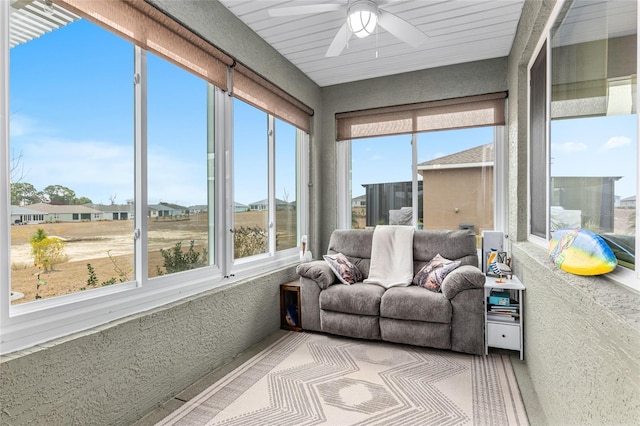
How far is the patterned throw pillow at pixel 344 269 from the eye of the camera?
3252 millimetres

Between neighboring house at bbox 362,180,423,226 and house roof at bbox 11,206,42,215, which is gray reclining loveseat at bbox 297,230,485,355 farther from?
house roof at bbox 11,206,42,215

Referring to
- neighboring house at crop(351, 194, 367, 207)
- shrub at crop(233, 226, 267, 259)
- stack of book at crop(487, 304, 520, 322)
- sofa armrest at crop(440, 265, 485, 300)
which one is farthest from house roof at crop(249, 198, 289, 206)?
stack of book at crop(487, 304, 520, 322)

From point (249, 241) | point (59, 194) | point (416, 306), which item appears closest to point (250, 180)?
point (249, 241)

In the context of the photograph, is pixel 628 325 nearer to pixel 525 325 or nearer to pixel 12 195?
pixel 525 325

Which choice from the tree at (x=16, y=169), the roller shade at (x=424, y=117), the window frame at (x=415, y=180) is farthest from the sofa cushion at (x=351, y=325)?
the tree at (x=16, y=169)

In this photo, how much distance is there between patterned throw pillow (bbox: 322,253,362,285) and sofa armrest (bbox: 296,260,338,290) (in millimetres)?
73

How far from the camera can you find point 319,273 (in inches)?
123

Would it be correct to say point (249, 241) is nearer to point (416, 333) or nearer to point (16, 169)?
point (416, 333)

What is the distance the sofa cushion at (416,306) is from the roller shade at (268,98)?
2070 mm

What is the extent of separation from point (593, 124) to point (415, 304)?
1.75 metres

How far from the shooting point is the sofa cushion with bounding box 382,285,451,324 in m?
2.68

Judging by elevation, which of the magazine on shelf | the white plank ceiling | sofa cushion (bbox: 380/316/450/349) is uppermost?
the white plank ceiling

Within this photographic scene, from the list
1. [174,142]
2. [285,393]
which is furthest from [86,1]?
[285,393]

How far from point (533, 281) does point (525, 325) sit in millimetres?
537
